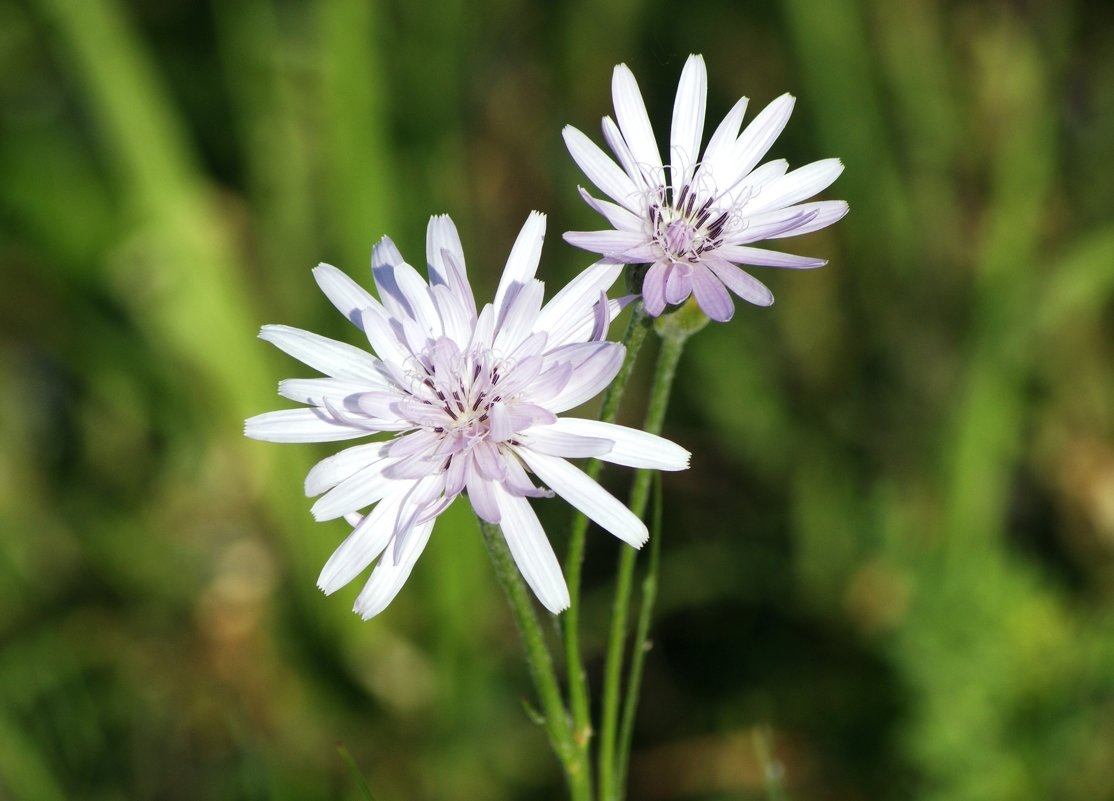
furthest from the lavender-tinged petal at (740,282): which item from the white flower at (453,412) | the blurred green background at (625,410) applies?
the blurred green background at (625,410)

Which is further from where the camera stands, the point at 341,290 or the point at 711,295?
the point at 341,290

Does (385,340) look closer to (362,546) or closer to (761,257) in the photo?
(362,546)

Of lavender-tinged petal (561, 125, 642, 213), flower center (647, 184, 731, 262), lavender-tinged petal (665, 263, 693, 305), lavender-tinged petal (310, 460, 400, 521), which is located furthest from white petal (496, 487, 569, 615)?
lavender-tinged petal (561, 125, 642, 213)

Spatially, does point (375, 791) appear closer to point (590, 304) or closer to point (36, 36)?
point (590, 304)

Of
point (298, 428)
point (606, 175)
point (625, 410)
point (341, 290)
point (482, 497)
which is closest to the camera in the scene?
point (482, 497)

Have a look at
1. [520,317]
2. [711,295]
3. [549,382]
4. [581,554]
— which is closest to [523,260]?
[520,317]

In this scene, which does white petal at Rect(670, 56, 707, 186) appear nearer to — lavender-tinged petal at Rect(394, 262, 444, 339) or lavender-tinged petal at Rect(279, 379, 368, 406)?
lavender-tinged petal at Rect(394, 262, 444, 339)
